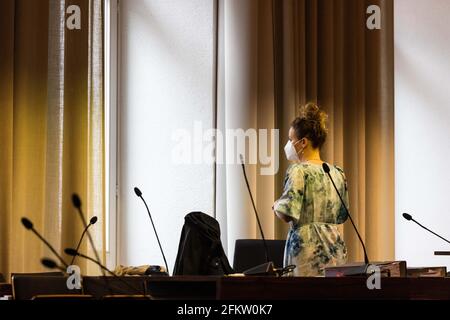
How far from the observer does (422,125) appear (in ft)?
23.7

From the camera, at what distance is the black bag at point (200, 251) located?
4648mm

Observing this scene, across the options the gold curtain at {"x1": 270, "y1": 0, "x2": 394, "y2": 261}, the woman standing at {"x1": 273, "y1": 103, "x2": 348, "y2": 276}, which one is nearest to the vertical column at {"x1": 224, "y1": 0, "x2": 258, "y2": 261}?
the gold curtain at {"x1": 270, "y1": 0, "x2": 394, "y2": 261}

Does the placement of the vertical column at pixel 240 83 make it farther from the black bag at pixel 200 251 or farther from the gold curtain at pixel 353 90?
the black bag at pixel 200 251

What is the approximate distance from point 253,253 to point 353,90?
75.8 inches

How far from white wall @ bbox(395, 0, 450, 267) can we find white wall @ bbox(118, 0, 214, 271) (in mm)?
1744

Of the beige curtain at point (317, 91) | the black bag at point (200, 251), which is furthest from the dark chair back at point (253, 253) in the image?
the beige curtain at point (317, 91)

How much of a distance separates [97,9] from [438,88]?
2847mm

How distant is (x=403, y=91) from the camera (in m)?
7.29

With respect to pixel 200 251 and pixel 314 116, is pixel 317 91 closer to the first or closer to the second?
pixel 314 116

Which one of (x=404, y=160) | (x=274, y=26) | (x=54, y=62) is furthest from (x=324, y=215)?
(x=404, y=160)

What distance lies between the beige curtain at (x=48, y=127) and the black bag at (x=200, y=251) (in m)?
0.90

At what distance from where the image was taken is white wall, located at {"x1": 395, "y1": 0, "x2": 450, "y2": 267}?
711cm

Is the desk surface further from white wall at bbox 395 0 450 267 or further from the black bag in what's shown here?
white wall at bbox 395 0 450 267

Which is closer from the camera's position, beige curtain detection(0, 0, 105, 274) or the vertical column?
beige curtain detection(0, 0, 105, 274)
